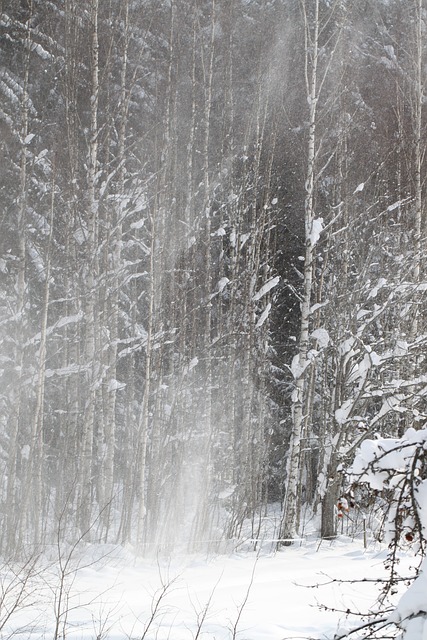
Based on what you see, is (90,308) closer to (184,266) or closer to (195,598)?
(184,266)

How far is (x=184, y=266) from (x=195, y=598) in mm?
7298

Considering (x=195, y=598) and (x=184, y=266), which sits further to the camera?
(x=184, y=266)

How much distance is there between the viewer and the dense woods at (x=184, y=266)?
30.8 feet

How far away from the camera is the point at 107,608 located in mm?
5281

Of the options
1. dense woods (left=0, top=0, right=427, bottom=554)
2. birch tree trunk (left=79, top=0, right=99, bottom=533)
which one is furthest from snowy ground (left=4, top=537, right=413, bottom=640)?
birch tree trunk (left=79, top=0, right=99, bottom=533)

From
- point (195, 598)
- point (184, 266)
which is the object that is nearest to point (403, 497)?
point (195, 598)

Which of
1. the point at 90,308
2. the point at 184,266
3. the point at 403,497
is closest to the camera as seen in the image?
the point at 403,497

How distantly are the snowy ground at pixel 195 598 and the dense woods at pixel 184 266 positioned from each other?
1.04 metres

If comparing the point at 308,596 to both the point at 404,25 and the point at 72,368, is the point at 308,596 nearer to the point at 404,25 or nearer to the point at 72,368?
the point at 72,368

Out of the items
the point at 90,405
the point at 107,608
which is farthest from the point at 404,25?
the point at 107,608

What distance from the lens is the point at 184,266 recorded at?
12.1m

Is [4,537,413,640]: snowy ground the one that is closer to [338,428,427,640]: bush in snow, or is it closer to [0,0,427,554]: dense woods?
[0,0,427,554]: dense woods

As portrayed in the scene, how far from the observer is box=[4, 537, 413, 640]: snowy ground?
4.70m

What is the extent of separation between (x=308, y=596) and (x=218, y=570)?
1.41 meters
